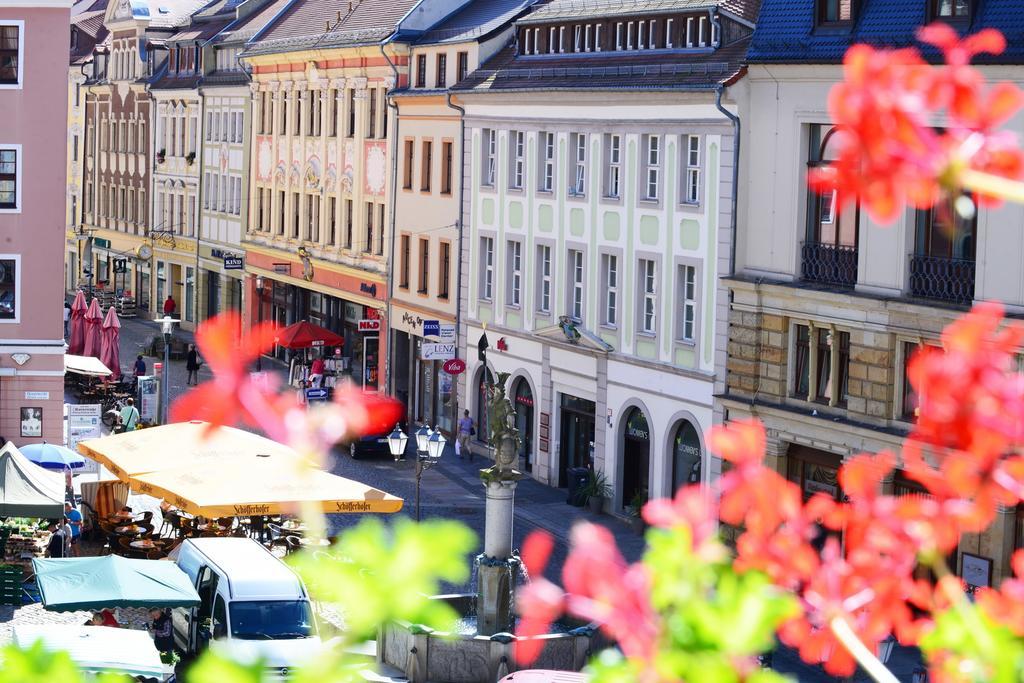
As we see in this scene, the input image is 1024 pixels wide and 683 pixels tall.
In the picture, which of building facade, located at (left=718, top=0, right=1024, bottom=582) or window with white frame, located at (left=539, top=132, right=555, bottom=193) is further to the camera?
window with white frame, located at (left=539, top=132, right=555, bottom=193)

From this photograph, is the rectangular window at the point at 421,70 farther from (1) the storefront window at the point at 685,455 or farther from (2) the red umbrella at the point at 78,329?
(1) the storefront window at the point at 685,455

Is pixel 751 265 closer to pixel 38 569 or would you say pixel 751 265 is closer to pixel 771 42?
pixel 771 42

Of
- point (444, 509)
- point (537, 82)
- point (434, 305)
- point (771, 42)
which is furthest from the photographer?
point (434, 305)

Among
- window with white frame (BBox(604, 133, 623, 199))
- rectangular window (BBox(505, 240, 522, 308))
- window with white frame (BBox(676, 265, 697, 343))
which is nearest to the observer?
window with white frame (BBox(676, 265, 697, 343))

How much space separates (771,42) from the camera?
3056 cm

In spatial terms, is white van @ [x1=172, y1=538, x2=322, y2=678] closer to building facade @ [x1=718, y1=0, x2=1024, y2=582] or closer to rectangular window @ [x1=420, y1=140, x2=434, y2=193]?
building facade @ [x1=718, y1=0, x2=1024, y2=582]

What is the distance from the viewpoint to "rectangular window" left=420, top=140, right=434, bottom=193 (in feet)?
150

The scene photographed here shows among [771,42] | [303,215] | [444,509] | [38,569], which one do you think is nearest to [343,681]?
[38,569]

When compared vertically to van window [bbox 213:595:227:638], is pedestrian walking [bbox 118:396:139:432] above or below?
below

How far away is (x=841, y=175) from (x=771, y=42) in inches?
1105

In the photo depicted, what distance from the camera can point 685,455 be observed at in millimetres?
33688

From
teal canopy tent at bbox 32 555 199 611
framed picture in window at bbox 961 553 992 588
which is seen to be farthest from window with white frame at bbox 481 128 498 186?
teal canopy tent at bbox 32 555 199 611

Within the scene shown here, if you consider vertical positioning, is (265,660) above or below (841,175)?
below

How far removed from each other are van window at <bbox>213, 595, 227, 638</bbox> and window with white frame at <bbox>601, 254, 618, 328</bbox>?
1487cm
